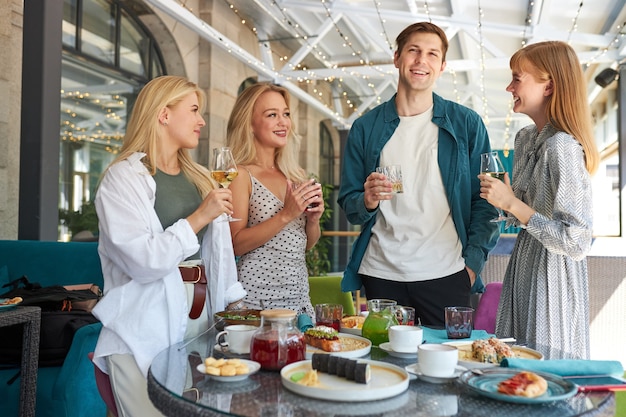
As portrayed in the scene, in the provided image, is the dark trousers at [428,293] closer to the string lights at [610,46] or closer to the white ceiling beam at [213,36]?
the white ceiling beam at [213,36]

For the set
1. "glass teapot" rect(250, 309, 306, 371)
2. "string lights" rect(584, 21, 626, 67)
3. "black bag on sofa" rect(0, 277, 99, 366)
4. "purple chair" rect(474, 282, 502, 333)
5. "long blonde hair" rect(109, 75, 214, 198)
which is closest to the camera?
"glass teapot" rect(250, 309, 306, 371)

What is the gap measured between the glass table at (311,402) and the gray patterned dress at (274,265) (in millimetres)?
1026

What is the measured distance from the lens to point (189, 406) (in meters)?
1.10

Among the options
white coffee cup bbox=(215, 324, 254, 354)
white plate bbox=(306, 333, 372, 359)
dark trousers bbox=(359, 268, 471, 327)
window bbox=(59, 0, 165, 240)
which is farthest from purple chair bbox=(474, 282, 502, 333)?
window bbox=(59, 0, 165, 240)

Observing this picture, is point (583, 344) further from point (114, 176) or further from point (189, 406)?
point (114, 176)

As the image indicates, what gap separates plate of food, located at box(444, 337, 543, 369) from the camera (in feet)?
4.47

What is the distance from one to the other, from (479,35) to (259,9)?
3057mm

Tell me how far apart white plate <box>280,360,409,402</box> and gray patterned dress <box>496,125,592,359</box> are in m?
0.77

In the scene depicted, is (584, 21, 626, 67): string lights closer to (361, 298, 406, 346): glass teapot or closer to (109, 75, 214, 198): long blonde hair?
(109, 75, 214, 198): long blonde hair

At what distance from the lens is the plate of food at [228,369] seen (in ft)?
4.06

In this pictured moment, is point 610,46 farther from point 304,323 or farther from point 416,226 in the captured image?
point 304,323

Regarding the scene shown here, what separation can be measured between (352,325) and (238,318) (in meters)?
0.33

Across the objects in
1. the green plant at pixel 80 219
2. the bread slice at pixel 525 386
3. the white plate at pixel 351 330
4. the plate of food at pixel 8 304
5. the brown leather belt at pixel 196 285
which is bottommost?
the plate of food at pixel 8 304

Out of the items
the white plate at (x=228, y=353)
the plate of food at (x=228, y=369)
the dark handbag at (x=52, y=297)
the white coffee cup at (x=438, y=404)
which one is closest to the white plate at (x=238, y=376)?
the plate of food at (x=228, y=369)
